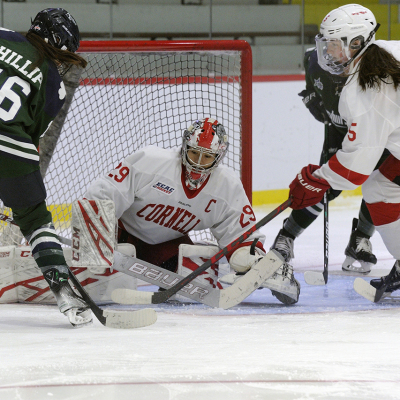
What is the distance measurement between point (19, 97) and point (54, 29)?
273mm

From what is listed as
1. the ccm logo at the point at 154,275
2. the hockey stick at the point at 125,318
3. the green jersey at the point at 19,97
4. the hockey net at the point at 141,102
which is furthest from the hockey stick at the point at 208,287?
the hockey net at the point at 141,102

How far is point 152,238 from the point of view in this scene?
2809mm

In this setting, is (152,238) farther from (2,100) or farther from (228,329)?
(2,100)

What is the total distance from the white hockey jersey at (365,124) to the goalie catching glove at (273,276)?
43cm

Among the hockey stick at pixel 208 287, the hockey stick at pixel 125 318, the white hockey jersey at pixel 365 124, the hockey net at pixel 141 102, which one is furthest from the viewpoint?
the hockey net at pixel 141 102

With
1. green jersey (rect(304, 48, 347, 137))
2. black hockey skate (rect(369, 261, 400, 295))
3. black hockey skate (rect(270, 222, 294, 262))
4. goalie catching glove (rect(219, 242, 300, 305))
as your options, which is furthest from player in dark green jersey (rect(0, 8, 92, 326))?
green jersey (rect(304, 48, 347, 137))

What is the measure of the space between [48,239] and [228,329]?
62 centimetres

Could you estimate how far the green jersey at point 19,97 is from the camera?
1956 mm

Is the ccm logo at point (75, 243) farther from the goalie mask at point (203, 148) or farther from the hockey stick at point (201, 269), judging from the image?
the goalie mask at point (203, 148)

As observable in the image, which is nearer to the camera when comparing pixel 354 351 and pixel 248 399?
pixel 248 399

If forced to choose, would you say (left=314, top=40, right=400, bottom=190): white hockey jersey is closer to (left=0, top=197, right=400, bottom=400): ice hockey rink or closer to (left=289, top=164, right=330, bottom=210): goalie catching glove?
(left=289, top=164, right=330, bottom=210): goalie catching glove

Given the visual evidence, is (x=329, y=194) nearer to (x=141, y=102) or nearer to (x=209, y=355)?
(x=141, y=102)

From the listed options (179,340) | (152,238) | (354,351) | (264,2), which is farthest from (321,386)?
(264,2)

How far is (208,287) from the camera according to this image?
246 cm
